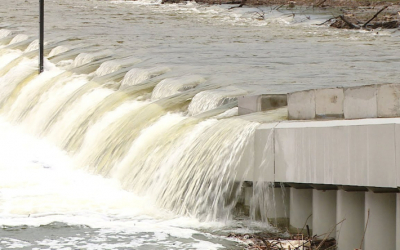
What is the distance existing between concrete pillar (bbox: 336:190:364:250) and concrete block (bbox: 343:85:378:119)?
675 millimetres

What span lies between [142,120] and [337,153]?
4536 millimetres

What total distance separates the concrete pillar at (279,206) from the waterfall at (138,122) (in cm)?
41

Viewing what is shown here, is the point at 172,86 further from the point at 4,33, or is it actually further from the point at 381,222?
the point at 4,33

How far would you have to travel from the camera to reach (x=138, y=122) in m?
11.1

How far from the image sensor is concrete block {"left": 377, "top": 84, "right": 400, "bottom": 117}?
22.6 feet

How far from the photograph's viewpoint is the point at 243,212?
8.27m

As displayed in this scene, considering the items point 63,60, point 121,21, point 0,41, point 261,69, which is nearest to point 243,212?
point 261,69

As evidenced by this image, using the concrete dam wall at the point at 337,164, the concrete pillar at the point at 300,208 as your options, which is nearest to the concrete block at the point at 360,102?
the concrete dam wall at the point at 337,164

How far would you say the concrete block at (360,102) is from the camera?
7051 millimetres

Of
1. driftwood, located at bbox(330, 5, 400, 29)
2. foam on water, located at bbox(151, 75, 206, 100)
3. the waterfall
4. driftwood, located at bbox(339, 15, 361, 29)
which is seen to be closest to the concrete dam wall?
the waterfall

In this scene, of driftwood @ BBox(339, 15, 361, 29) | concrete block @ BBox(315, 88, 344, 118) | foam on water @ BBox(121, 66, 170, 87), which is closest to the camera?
concrete block @ BBox(315, 88, 344, 118)

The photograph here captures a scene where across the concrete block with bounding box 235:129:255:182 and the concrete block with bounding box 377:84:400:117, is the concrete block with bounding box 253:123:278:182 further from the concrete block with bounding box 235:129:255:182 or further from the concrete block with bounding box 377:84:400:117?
the concrete block with bounding box 377:84:400:117

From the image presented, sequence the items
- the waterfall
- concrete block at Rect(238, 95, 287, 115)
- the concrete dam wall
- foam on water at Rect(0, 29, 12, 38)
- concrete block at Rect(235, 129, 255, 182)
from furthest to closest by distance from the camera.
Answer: foam on water at Rect(0, 29, 12, 38)
concrete block at Rect(238, 95, 287, 115)
the waterfall
concrete block at Rect(235, 129, 255, 182)
the concrete dam wall

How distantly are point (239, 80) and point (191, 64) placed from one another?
2.57m
